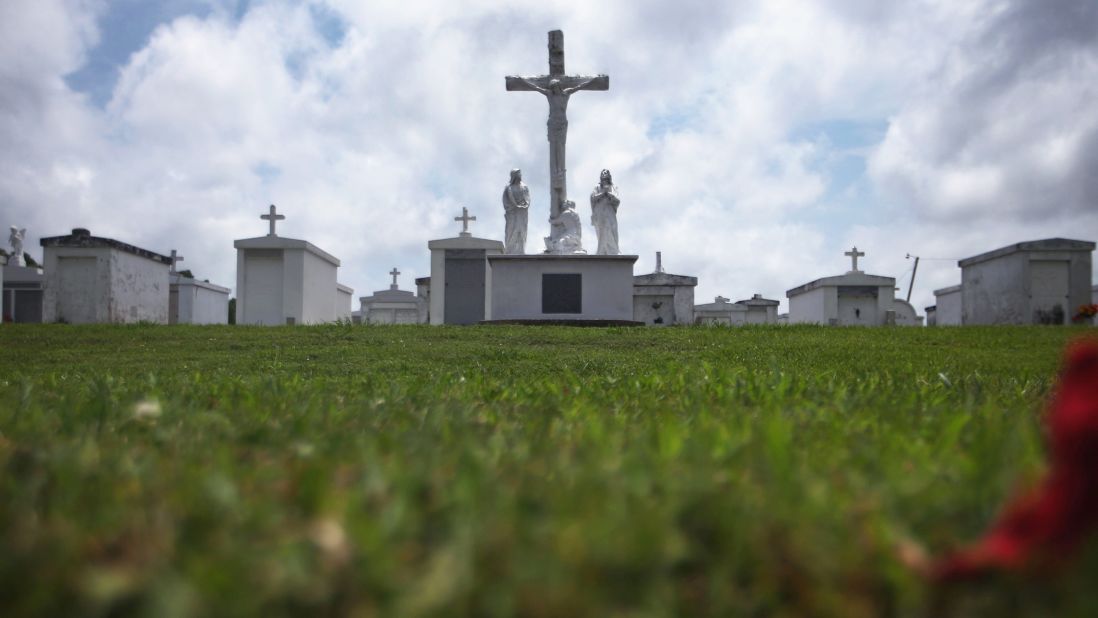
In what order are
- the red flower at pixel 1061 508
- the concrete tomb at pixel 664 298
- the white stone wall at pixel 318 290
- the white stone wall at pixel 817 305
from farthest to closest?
the white stone wall at pixel 817 305
the concrete tomb at pixel 664 298
the white stone wall at pixel 318 290
the red flower at pixel 1061 508

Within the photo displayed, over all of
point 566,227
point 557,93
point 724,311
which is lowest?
point 724,311

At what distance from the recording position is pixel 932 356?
8.27 metres

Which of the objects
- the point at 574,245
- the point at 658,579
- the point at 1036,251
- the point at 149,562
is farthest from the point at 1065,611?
the point at 1036,251

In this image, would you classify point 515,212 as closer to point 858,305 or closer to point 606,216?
point 606,216

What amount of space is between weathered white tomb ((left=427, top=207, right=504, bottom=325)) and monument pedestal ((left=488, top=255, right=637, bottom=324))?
12.3ft

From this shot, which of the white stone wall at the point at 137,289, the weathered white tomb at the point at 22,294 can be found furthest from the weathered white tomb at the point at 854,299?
the weathered white tomb at the point at 22,294

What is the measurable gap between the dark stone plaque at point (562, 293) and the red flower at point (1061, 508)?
15219mm

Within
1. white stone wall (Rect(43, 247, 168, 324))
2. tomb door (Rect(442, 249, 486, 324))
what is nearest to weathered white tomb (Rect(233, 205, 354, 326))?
white stone wall (Rect(43, 247, 168, 324))

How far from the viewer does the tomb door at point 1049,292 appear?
57.4 ft

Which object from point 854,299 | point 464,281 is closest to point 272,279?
point 464,281

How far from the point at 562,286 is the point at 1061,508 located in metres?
15.4

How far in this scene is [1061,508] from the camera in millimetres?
1232

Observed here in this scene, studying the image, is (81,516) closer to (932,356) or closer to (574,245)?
(932,356)

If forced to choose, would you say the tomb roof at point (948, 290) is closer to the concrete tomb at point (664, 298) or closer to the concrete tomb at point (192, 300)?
the concrete tomb at point (664, 298)
